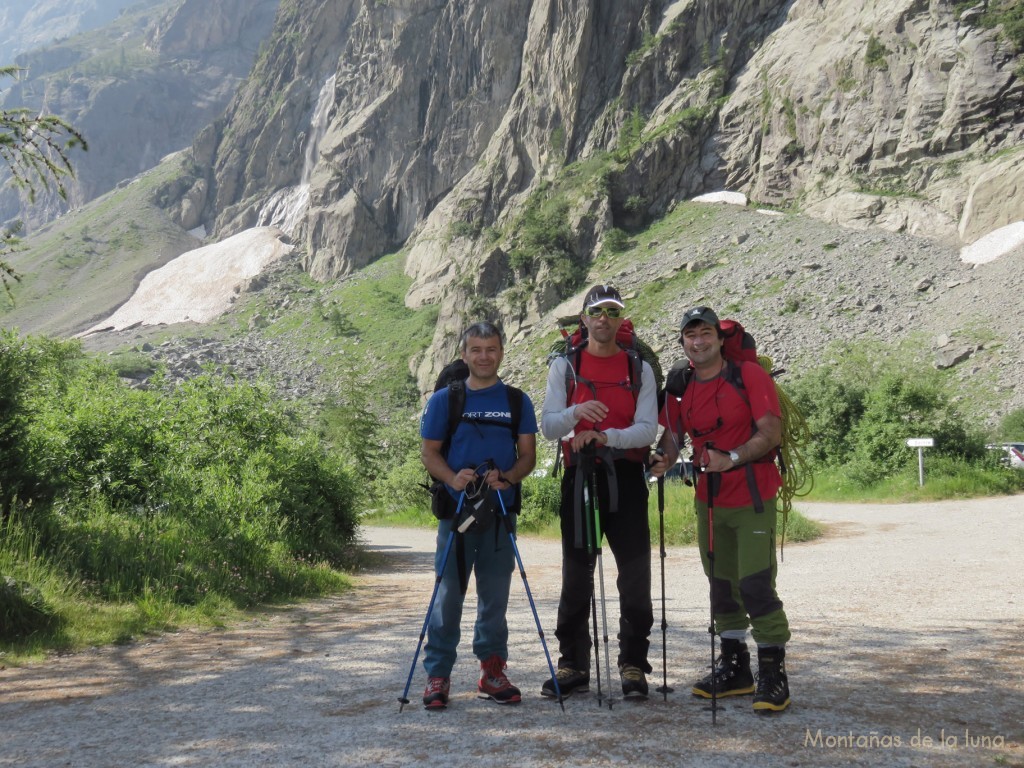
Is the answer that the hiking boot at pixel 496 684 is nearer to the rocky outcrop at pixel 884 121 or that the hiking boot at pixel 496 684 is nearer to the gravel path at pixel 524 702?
the gravel path at pixel 524 702

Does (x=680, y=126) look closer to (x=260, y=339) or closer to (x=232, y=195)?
(x=260, y=339)

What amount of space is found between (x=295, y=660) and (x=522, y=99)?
85360 millimetres

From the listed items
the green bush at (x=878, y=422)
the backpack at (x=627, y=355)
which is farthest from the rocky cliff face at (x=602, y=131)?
the backpack at (x=627, y=355)

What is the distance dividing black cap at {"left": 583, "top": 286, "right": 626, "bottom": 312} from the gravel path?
207 centimetres

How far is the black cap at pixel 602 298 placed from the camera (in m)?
4.32

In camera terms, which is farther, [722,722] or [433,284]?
[433,284]

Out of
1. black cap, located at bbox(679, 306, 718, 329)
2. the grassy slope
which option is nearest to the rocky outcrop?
black cap, located at bbox(679, 306, 718, 329)

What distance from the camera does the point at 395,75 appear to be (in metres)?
104

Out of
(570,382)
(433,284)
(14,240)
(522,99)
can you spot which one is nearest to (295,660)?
(570,382)

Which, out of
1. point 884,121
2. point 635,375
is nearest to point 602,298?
point 635,375

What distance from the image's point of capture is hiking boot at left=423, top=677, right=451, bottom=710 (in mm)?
4066

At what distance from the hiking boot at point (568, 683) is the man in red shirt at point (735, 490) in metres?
0.57

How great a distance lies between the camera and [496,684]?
4.20m

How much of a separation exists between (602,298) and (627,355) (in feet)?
1.11
